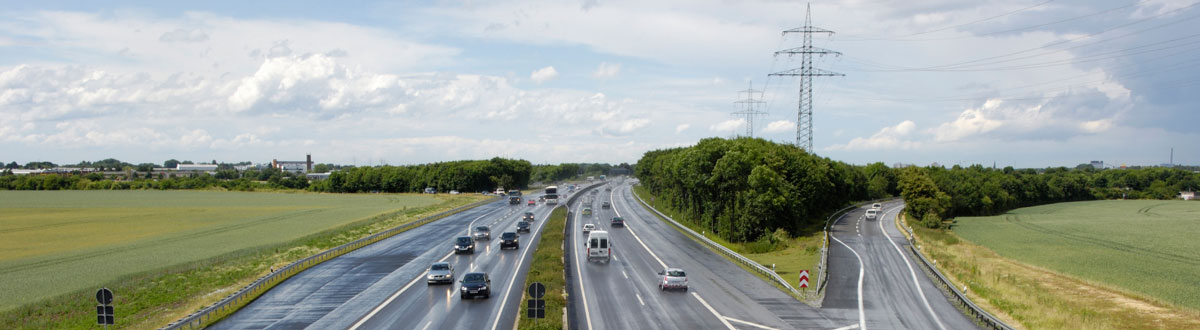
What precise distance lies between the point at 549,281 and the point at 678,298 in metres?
7.23

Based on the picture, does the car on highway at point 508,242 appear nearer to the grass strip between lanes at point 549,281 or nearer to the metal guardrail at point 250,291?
the grass strip between lanes at point 549,281

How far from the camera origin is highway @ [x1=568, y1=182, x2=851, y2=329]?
31797 millimetres

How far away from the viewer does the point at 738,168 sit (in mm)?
79312

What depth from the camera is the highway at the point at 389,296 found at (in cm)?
3175

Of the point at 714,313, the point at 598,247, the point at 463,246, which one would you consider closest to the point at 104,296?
the point at 714,313

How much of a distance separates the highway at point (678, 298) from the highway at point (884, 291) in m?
2.24

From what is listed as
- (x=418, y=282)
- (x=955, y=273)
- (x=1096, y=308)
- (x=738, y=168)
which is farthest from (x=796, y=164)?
(x=418, y=282)

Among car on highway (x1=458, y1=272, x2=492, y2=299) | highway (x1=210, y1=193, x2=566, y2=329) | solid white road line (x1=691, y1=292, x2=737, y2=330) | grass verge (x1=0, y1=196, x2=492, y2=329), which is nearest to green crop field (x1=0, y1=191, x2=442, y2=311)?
grass verge (x1=0, y1=196, x2=492, y2=329)

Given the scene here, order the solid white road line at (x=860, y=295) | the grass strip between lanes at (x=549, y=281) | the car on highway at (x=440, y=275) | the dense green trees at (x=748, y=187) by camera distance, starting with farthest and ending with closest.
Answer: the dense green trees at (x=748, y=187) → the car on highway at (x=440, y=275) → the solid white road line at (x=860, y=295) → the grass strip between lanes at (x=549, y=281)

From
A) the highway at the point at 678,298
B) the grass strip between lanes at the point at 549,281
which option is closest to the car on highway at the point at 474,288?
the grass strip between lanes at the point at 549,281

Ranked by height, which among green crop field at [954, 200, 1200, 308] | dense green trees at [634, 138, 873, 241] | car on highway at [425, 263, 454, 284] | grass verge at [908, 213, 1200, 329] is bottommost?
green crop field at [954, 200, 1200, 308]

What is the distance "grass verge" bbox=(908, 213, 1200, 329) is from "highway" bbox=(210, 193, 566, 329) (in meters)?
25.4

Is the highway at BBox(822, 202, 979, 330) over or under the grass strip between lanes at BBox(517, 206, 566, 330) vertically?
under

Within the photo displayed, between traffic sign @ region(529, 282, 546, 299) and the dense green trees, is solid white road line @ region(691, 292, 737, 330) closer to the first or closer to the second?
traffic sign @ region(529, 282, 546, 299)
